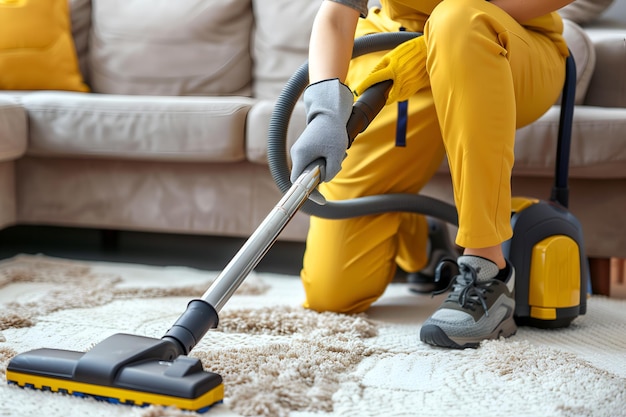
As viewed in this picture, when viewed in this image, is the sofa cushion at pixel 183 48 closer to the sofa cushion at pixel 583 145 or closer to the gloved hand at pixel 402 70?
the sofa cushion at pixel 583 145

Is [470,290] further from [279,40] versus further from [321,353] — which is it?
[279,40]

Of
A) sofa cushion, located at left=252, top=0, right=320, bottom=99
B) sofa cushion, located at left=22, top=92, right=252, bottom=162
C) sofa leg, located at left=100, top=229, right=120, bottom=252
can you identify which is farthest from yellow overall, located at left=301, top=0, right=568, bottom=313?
sofa leg, located at left=100, top=229, right=120, bottom=252

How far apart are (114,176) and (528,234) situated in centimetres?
105

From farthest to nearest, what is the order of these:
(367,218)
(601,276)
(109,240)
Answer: (109,240) → (601,276) → (367,218)

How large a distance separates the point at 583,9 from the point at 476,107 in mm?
1078

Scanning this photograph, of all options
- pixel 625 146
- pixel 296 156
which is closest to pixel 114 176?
pixel 296 156

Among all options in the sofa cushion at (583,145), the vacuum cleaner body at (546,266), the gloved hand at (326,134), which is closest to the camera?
the gloved hand at (326,134)

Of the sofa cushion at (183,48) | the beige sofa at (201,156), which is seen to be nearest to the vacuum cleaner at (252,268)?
the beige sofa at (201,156)

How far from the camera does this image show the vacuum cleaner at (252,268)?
3.11 feet

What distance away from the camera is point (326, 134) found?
113cm

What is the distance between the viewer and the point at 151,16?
2379 millimetres

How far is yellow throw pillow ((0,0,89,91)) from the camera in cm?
229

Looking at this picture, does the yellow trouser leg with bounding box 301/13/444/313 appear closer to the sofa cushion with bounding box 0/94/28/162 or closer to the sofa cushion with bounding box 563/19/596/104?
the sofa cushion with bounding box 563/19/596/104

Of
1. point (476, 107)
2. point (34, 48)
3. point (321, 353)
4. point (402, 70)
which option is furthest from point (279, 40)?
point (321, 353)
